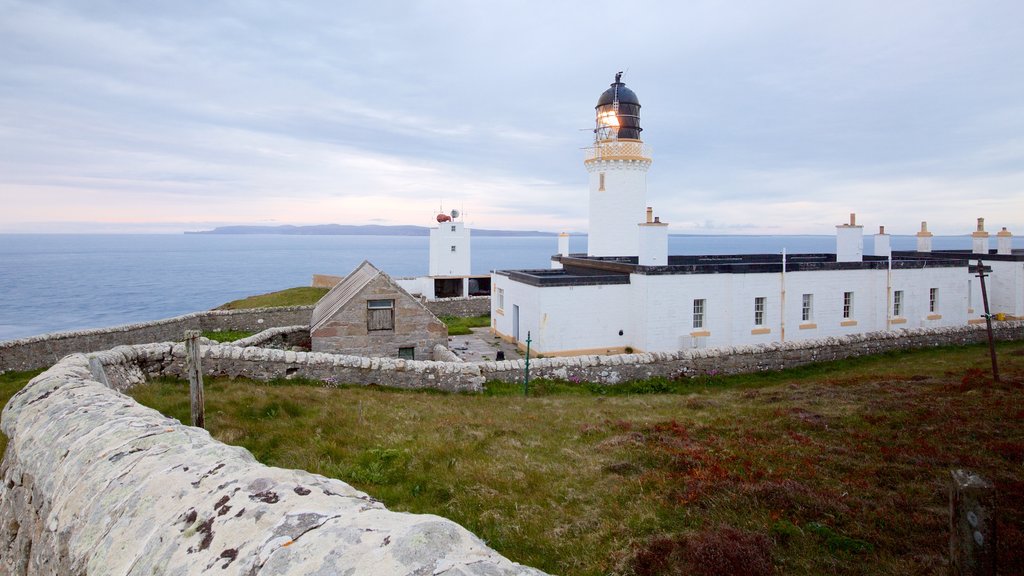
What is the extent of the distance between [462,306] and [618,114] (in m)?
14.4

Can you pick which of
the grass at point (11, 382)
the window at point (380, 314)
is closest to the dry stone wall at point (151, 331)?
the grass at point (11, 382)

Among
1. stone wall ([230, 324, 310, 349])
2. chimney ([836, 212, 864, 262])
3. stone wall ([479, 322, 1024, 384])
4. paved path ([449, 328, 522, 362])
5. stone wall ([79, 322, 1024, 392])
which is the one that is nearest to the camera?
stone wall ([79, 322, 1024, 392])

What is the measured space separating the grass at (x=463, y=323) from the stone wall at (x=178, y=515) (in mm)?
22051

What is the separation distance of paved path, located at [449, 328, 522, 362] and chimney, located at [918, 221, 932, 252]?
2894cm

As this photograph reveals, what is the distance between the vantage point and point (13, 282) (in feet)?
369

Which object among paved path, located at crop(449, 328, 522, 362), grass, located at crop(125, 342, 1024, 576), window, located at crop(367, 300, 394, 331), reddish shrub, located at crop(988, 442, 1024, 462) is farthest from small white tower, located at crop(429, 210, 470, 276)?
reddish shrub, located at crop(988, 442, 1024, 462)

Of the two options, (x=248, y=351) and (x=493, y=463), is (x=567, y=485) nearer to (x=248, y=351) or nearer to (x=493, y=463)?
(x=493, y=463)

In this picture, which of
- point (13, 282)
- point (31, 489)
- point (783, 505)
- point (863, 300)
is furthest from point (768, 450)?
point (13, 282)

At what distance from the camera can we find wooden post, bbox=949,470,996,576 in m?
3.92

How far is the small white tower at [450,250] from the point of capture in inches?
1719

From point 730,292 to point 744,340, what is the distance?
2205 millimetres

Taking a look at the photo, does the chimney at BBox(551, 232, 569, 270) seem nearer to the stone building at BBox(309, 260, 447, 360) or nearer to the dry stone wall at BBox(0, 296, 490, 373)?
the dry stone wall at BBox(0, 296, 490, 373)

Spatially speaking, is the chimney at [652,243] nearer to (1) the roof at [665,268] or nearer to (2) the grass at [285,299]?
(1) the roof at [665,268]

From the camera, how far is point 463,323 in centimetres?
3122
